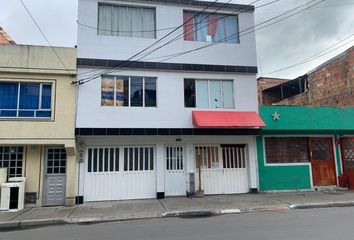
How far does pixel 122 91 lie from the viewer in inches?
507

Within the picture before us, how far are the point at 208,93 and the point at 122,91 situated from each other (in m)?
3.97

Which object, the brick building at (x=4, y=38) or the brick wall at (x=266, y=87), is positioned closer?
the brick building at (x=4, y=38)

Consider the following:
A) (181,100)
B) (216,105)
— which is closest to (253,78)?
(216,105)

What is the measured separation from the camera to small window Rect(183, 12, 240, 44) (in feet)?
45.7

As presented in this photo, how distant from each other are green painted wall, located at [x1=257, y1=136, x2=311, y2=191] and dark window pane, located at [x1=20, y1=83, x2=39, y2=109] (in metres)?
10.2

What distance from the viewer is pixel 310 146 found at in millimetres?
14820

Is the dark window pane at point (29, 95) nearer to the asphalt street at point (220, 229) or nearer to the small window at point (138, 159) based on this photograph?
the small window at point (138, 159)

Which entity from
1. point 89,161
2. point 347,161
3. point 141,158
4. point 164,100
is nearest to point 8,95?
point 89,161

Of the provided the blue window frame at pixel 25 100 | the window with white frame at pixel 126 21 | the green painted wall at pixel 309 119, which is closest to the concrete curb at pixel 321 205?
the green painted wall at pixel 309 119

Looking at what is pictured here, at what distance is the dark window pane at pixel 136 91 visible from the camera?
12.9 m

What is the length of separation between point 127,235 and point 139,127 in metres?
5.87

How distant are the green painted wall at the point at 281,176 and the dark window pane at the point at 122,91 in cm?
668

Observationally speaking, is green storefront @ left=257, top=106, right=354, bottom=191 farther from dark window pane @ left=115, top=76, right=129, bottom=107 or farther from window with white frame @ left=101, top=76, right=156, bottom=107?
dark window pane @ left=115, top=76, right=129, bottom=107

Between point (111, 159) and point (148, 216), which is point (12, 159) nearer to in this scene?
point (111, 159)
